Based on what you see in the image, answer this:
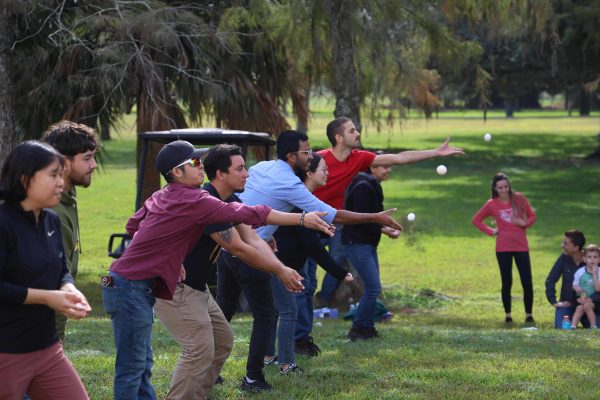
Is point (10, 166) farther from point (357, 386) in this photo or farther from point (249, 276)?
point (357, 386)

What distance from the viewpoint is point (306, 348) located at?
19.0 ft

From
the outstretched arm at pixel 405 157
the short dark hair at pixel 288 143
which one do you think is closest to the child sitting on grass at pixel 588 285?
the outstretched arm at pixel 405 157

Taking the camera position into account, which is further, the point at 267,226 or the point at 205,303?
the point at 267,226

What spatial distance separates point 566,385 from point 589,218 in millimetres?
16756

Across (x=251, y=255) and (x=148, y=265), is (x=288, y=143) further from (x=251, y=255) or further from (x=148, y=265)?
(x=148, y=265)

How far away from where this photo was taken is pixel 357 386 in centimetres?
472

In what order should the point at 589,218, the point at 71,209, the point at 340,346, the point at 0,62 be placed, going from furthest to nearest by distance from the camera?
the point at 589,218 → the point at 0,62 → the point at 340,346 → the point at 71,209

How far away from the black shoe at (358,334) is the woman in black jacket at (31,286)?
3.91 metres

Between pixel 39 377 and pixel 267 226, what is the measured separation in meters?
2.35

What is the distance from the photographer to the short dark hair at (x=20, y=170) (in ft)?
9.11

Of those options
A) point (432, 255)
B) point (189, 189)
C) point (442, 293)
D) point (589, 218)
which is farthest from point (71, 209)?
point (589, 218)

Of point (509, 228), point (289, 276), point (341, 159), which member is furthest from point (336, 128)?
point (509, 228)

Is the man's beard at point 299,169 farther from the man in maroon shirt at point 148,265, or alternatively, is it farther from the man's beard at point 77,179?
the man's beard at point 77,179

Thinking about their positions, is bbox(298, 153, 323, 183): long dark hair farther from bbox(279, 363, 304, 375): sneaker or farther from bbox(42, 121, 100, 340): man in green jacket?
bbox(42, 121, 100, 340): man in green jacket
